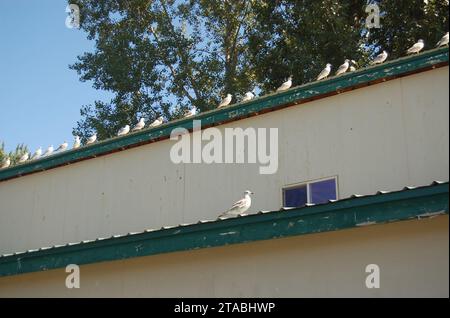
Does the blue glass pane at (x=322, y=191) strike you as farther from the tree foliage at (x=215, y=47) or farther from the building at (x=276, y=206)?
the tree foliage at (x=215, y=47)

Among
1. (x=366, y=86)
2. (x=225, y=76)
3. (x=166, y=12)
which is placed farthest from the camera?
(x=166, y=12)

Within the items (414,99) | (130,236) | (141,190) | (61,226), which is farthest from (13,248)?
(414,99)

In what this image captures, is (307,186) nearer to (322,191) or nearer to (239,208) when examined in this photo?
(322,191)

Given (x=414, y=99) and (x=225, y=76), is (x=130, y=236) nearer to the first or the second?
(x=414, y=99)

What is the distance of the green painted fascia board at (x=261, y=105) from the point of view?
32.6 ft

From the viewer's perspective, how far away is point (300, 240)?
8.55 metres

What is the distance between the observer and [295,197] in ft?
35.1

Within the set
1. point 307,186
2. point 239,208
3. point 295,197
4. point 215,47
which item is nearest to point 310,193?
point 307,186

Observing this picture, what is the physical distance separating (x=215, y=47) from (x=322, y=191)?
19988 millimetres

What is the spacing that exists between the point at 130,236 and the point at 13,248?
4.96 m

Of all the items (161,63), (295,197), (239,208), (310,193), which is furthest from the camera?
(161,63)

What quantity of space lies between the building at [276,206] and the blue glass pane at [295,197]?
0.02 meters

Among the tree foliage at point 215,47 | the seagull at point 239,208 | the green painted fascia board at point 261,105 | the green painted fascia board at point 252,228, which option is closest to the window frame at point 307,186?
the seagull at point 239,208

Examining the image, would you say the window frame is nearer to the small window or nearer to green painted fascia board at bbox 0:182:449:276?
the small window
